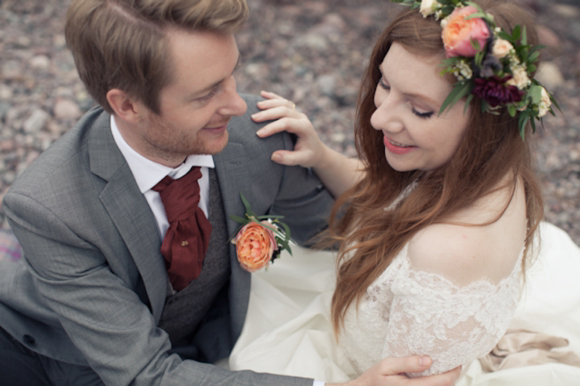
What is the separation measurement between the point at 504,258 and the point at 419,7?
826mm

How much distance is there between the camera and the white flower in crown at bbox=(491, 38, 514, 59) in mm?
1345

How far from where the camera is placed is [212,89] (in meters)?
1.78

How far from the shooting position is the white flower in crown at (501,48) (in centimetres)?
134

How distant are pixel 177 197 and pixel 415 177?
926mm

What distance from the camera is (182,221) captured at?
1.91 m

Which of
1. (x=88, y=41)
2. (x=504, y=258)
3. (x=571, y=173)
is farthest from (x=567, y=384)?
(x=571, y=173)

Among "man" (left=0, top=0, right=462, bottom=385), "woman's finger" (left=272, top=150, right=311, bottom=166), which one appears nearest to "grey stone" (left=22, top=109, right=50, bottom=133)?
"man" (left=0, top=0, right=462, bottom=385)

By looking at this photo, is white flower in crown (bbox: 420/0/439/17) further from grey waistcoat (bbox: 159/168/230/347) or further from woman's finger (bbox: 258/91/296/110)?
grey waistcoat (bbox: 159/168/230/347)

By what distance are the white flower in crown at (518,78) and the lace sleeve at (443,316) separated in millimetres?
591

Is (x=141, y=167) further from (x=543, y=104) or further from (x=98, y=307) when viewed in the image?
(x=543, y=104)

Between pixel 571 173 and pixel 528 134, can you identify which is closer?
pixel 528 134

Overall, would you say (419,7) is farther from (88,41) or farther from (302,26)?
(302,26)

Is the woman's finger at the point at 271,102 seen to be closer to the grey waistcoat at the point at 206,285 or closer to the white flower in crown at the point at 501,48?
the grey waistcoat at the point at 206,285

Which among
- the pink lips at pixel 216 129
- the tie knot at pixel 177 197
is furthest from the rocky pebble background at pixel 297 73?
the pink lips at pixel 216 129
